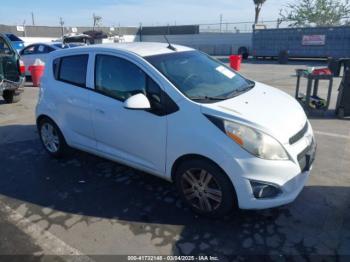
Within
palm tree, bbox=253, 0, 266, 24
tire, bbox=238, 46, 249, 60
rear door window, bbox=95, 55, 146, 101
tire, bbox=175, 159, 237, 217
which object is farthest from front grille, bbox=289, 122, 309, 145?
palm tree, bbox=253, 0, 266, 24

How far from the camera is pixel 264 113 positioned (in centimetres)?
299

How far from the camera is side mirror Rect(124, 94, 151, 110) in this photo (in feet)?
10.1

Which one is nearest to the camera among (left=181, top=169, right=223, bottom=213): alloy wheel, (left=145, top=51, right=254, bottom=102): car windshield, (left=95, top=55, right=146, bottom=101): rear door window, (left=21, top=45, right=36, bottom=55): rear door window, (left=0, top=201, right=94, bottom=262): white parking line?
(left=0, top=201, right=94, bottom=262): white parking line

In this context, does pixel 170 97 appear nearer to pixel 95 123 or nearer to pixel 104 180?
pixel 95 123

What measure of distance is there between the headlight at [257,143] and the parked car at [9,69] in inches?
290

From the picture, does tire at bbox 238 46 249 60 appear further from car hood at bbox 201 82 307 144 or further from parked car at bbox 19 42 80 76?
car hood at bbox 201 82 307 144

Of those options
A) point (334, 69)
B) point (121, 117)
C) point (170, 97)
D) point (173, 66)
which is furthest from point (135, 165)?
point (334, 69)

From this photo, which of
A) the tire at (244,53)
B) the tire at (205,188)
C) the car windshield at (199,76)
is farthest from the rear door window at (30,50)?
the tire at (244,53)

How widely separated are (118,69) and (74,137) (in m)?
1.31

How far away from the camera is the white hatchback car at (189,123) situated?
2760 mm

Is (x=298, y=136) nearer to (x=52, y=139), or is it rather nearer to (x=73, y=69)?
(x=73, y=69)

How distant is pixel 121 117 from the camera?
3.49 m

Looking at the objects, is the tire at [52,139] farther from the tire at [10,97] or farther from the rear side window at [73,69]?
the tire at [10,97]

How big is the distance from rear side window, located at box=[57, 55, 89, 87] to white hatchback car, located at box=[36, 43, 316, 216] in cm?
1
